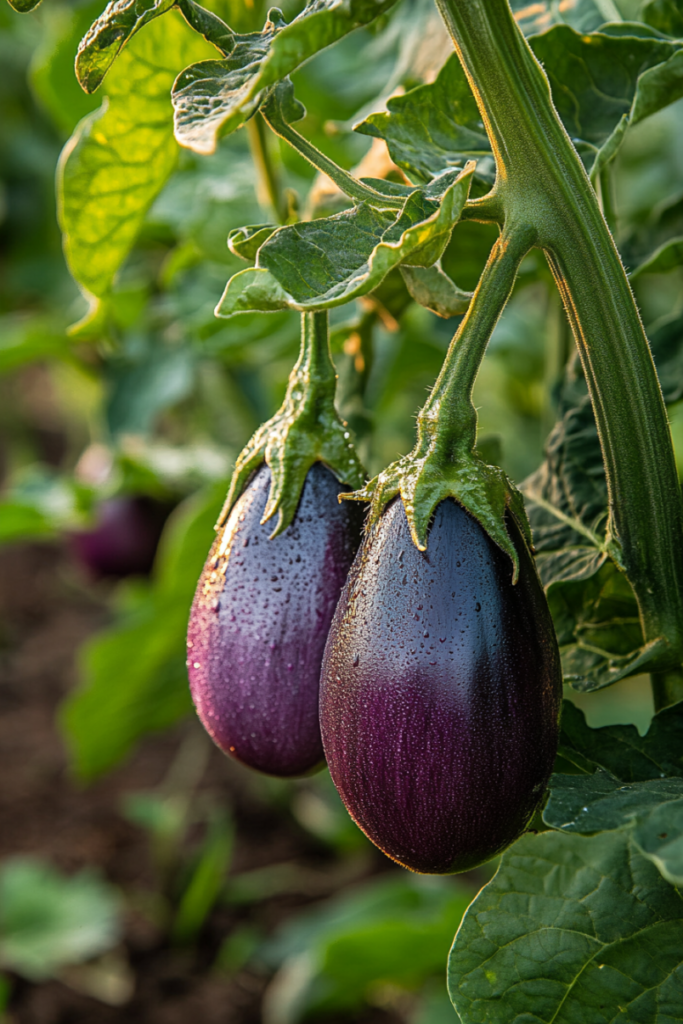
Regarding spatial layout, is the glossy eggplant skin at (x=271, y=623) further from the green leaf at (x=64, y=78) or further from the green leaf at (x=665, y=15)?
the green leaf at (x=64, y=78)

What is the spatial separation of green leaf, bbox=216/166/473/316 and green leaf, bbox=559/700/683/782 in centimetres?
26

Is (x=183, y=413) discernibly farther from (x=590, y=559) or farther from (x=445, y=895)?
(x=590, y=559)

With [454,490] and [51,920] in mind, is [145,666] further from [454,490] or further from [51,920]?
[454,490]

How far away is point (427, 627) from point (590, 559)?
166 millimetres

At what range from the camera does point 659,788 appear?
0.46 meters

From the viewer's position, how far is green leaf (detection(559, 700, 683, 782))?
1.68 ft

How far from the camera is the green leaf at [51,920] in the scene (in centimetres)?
172

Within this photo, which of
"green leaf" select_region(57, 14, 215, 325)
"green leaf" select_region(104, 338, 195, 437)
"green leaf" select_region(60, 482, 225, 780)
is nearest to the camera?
"green leaf" select_region(57, 14, 215, 325)

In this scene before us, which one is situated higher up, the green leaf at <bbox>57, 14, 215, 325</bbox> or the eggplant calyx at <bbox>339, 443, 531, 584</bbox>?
the green leaf at <bbox>57, 14, 215, 325</bbox>

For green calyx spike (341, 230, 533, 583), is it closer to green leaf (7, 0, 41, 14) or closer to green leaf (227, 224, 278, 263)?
green leaf (227, 224, 278, 263)

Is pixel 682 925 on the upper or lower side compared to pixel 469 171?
lower

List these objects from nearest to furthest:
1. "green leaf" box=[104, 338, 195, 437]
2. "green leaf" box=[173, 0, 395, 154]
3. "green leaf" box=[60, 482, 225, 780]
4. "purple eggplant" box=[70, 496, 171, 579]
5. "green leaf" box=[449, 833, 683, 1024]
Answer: "green leaf" box=[173, 0, 395, 154]
"green leaf" box=[449, 833, 683, 1024]
"green leaf" box=[60, 482, 225, 780]
"green leaf" box=[104, 338, 195, 437]
"purple eggplant" box=[70, 496, 171, 579]

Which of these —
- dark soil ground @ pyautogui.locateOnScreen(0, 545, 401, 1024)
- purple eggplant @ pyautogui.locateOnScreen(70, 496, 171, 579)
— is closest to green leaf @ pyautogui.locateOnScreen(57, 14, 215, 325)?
purple eggplant @ pyautogui.locateOnScreen(70, 496, 171, 579)

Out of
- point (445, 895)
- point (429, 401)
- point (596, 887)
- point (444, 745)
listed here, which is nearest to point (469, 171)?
point (429, 401)
